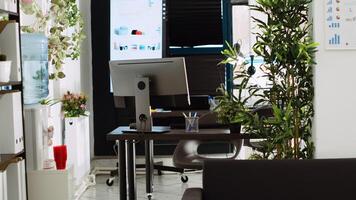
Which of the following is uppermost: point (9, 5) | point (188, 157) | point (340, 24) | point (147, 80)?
point (9, 5)

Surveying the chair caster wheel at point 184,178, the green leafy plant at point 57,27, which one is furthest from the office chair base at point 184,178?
the green leafy plant at point 57,27

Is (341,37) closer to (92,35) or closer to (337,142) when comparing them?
(337,142)

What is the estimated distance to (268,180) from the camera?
2.92 m

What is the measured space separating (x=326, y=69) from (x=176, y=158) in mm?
2247

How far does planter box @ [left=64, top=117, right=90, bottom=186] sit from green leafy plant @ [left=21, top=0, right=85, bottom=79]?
63cm

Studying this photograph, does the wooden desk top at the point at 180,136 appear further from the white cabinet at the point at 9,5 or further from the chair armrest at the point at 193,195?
the white cabinet at the point at 9,5

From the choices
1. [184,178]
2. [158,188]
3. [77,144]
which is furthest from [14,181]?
[184,178]

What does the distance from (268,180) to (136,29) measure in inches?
175

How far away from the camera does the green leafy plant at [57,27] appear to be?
184 inches

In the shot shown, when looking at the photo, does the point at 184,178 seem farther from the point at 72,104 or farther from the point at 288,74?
the point at 288,74

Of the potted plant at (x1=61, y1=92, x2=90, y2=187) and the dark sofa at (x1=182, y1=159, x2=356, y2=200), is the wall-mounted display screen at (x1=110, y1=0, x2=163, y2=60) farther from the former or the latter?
the dark sofa at (x1=182, y1=159, x2=356, y2=200)

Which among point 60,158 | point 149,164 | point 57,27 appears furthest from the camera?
point 149,164

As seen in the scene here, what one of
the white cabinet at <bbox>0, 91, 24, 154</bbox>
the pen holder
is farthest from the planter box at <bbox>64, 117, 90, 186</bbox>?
the white cabinet at <bbox>0, 91, 24, 154</bbox>

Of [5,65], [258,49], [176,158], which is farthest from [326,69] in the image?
[176,158]
